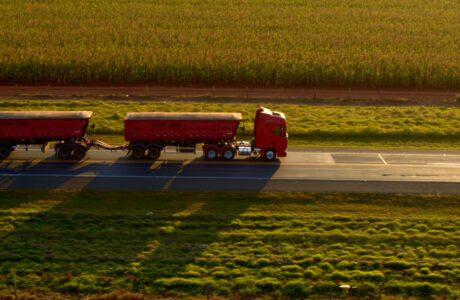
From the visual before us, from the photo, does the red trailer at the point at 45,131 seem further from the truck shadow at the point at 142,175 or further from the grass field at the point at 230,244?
the grass field at the point at 230,244

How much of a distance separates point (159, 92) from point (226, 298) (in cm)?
3854

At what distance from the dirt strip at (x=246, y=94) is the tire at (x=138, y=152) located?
17.9 m

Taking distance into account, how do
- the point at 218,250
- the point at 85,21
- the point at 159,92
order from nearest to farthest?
the point at 218,250 < the point at 159,92 < the point at 85,21

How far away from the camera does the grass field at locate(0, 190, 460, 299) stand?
80.6 ft

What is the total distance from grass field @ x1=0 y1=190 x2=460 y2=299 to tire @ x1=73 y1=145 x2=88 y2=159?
617 centimetres

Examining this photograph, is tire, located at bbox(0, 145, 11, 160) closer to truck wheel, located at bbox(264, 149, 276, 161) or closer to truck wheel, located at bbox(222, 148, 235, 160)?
truck wheel, located at bbox(222, 148, 235, 160)

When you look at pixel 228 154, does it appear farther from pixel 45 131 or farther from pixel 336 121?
pixel 336 121

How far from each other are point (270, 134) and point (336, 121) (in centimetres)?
1193

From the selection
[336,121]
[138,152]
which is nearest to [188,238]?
[138,152]

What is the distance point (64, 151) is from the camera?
3922cm

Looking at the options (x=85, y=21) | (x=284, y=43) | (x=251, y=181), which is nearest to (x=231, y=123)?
(x=251, y=181)

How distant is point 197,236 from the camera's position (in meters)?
28.5

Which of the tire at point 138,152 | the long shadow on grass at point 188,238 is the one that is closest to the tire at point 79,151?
the tire at point 138,152

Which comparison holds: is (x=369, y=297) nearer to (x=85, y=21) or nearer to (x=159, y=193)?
(x=159, y=193)
